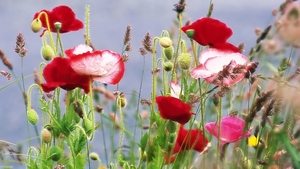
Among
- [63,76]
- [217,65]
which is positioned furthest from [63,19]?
[217,65]

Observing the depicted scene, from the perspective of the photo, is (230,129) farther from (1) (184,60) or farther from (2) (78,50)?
(2) (78,50)

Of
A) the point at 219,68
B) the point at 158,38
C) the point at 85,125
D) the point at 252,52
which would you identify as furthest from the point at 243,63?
the point at 252,52

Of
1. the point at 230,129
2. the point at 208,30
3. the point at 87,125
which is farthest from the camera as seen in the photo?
the point at 230,129

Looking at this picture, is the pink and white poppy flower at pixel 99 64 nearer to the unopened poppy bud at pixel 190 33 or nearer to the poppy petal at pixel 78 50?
the poppy petal at pixel 78 50

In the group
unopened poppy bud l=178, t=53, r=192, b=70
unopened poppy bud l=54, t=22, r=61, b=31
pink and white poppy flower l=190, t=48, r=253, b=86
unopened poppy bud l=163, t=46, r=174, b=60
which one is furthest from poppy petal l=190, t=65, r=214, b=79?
unopened poppy bud l=54, t=22, r=61, b=31

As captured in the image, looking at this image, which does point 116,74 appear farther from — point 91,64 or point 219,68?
point 219,68

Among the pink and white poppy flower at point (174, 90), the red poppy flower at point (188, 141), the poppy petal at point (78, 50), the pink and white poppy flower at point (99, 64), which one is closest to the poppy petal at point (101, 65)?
the pink and white poppy flower at point (99, 64)
